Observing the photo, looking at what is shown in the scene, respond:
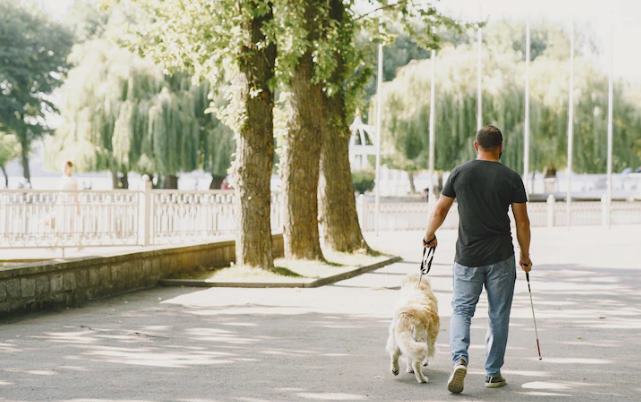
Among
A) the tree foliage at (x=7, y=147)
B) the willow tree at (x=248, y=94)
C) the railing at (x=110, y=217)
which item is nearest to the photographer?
the willow tree at (x=248, y=94)

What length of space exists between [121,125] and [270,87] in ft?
103

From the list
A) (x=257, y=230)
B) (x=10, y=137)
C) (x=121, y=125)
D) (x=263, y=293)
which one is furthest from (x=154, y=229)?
(x=10, y=137)

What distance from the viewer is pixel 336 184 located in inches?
907

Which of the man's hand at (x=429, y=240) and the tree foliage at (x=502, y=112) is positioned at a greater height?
the tree foliage at (x=502, y=112)

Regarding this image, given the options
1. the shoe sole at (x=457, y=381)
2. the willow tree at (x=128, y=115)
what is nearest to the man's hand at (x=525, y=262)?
the shoe sole at (x=457, y=381)

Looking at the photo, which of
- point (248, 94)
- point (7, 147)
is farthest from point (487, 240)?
point (7, 147)

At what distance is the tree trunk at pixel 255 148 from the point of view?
17422mm

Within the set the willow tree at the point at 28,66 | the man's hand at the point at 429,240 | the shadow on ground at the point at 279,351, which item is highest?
the willow tree at the point at 28,66

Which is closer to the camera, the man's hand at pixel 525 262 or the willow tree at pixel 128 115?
the man's hand at pixel 525 262

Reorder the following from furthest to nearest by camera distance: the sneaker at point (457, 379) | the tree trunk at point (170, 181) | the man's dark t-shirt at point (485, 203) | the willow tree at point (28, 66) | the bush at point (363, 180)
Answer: the bush at point (363, 180)
the willow tree at point (28, 66)
the tree trunk at point (170, 181)
the man's dark t-shirt at point (485, 203)
the sneaker at point (457, 379)

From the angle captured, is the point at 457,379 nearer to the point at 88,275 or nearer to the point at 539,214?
the point at 88,275

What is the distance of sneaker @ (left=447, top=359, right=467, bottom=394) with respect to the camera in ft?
24.4

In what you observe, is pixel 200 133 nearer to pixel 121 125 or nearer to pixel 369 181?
pixel 121 125

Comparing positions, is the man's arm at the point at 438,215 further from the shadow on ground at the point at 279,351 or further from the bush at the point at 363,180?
the bush at the point at 363,180
